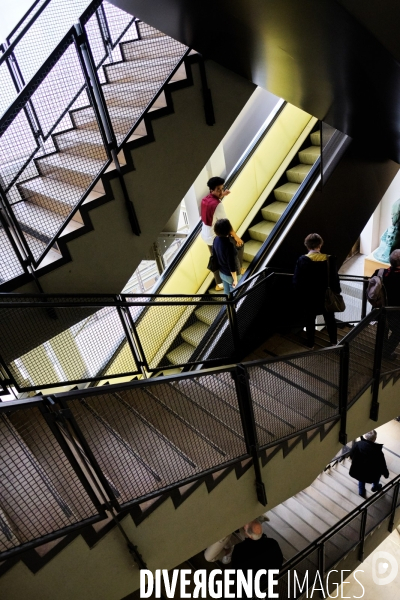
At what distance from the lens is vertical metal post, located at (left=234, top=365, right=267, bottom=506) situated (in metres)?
2.72

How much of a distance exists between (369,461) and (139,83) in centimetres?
562

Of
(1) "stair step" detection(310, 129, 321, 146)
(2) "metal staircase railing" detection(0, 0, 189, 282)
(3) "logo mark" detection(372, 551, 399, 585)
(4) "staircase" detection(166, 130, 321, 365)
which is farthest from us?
(3) "logo mark" detection(372, 551, 399, 585)

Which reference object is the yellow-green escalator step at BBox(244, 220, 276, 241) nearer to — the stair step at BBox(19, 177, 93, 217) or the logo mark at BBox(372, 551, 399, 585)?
the stair step at BBox(19, 177, 93, 217)

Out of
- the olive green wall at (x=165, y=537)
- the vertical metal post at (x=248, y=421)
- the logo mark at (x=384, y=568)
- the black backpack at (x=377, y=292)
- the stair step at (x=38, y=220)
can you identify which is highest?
the stair step at (x=38, y=220)

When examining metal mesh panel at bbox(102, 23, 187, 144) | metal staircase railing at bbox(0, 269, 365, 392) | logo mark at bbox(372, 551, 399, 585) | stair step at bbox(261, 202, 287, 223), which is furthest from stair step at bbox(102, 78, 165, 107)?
logo mark at bbox(372, 551, 399, 585)

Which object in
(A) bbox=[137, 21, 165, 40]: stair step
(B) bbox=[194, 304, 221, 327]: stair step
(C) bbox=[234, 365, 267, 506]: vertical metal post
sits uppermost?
(A) bbox=[137, 21, 165, 40]: stair step

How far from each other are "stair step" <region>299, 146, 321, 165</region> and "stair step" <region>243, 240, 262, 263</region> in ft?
5.16

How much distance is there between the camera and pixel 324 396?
3586 millimetres

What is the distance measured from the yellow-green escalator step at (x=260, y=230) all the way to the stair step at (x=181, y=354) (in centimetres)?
227

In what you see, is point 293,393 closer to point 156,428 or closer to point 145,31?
point 156,428

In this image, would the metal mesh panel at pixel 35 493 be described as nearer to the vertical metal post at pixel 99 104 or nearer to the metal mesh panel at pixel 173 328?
the metal mesh panel at pixel 173 328

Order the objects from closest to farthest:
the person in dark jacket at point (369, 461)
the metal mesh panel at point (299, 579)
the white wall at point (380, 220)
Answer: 1. the metal mesh panel at point (299, 579)
2. the person in dark jacket at point (369, 461)
3. the white wall at point (380, 220)

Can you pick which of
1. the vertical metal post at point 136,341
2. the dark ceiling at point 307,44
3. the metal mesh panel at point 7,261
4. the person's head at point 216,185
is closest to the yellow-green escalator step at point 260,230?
the person's head at point 216,185

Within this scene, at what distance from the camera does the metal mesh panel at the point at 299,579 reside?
4.43 metres
